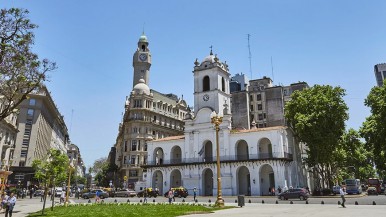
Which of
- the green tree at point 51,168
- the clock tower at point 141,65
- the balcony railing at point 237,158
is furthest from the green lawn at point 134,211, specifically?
the clock tower at point 141,65

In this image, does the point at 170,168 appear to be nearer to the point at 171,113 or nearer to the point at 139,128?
the point at 139,128

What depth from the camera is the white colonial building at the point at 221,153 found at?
43.6 meters

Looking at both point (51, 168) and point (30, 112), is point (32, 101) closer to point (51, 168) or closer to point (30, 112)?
point (30, 112)

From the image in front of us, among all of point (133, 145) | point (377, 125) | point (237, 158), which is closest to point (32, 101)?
point (133, 145)

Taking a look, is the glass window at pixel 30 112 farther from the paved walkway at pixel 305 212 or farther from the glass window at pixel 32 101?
the paved walkway at pixel 305 212

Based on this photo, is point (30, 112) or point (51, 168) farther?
point (30, 112)

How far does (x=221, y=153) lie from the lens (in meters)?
47.1

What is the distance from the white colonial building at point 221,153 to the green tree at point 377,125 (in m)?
10.6

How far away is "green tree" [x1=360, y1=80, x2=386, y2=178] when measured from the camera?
1425 inches

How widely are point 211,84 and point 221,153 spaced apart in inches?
496

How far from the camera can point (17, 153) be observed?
61.8 metres

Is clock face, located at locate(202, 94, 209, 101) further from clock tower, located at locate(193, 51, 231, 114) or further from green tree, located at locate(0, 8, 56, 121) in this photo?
green tree, located at locate(0, 8, 56, 121)

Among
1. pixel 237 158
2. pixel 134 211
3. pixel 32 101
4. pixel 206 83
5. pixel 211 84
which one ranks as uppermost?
pixel 32 101

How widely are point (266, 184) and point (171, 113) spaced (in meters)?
40.2
